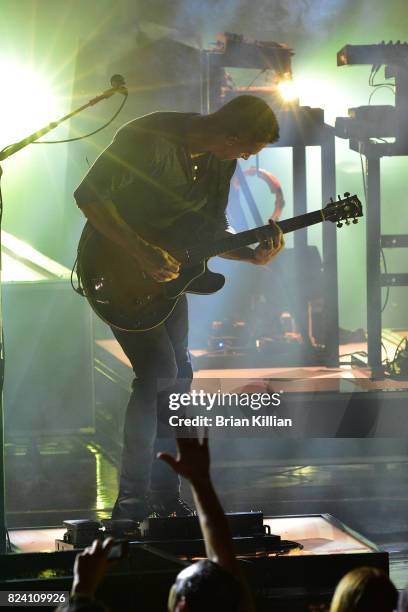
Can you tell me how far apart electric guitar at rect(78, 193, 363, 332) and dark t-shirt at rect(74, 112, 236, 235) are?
0.18 ft

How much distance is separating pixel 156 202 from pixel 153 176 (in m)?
0.08

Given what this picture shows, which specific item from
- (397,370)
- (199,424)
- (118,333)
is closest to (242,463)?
(199,424)

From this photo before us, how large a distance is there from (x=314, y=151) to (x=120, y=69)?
1.92 meters

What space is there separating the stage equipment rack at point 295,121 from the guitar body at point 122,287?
4.07 meters

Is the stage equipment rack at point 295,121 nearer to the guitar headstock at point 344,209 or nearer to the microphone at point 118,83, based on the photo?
the guitar headstock at point 344,209

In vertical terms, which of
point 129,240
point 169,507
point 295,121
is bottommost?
point 169,507

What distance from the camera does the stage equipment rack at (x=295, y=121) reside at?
7.71 meters

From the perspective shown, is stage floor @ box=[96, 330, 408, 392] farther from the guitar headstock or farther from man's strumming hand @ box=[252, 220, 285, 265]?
man's strumming hand @ box=[252, 220, 285, 265]

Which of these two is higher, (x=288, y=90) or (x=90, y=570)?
(x=288, y=90)

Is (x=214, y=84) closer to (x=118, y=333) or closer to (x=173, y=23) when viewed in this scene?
(x=173, y=23)

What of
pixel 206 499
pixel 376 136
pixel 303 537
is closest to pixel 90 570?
pixel 206 499

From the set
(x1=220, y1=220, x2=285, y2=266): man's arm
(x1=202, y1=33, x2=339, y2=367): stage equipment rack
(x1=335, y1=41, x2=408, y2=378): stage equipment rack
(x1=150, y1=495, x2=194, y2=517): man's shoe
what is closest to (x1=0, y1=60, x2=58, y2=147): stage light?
(x1=202, y1=33, x2=339, y2=367): stage equipment rack

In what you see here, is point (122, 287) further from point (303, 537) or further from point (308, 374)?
point (308, 374)

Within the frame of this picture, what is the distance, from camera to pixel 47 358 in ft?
22.5
